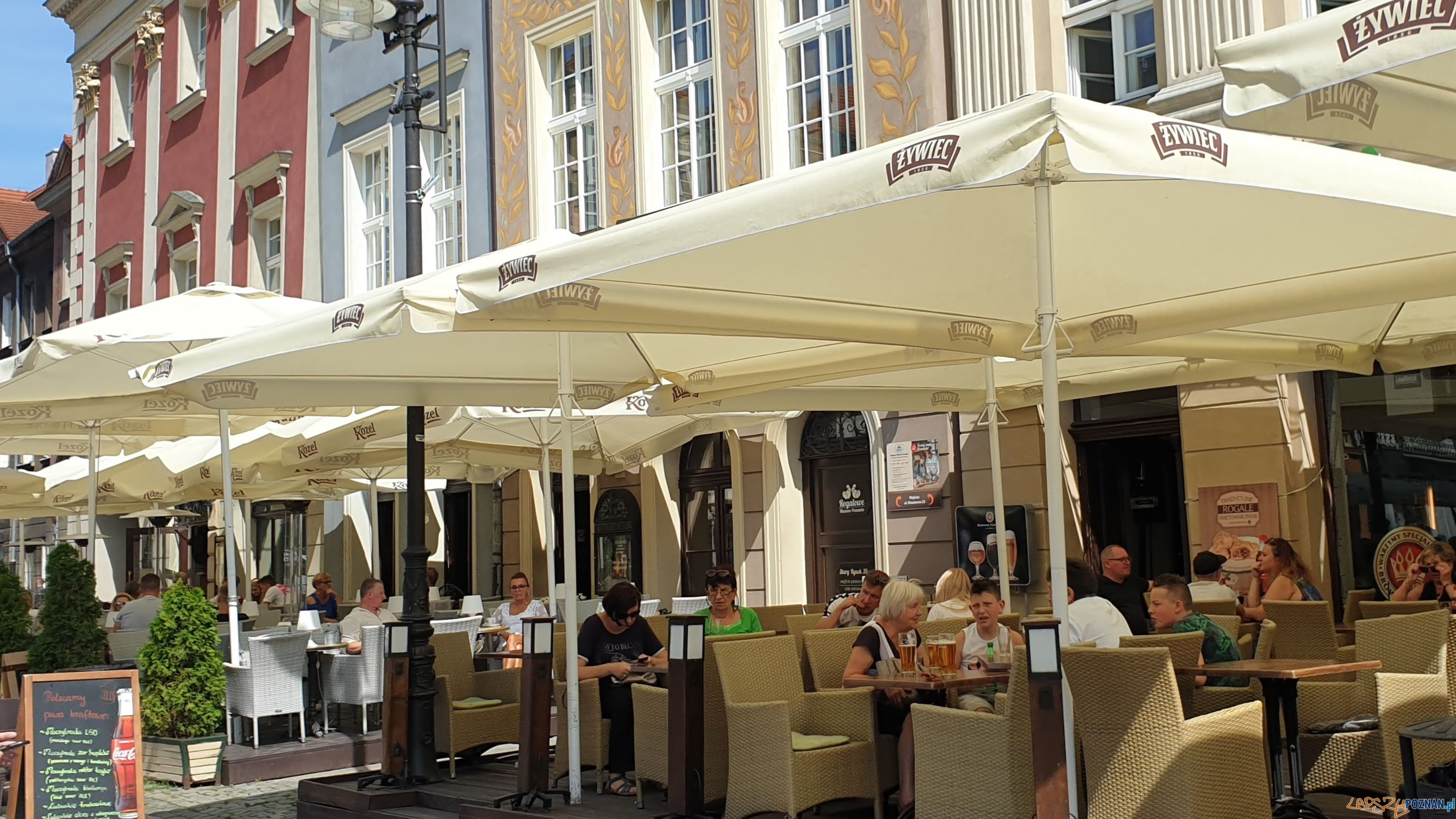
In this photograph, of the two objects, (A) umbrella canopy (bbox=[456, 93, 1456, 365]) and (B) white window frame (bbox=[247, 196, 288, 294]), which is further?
(B) white window frame (bbox=[247, 196, 288, 294])

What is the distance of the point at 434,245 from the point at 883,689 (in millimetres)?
17183

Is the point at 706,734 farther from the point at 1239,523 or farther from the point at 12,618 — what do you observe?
the point at 12,618

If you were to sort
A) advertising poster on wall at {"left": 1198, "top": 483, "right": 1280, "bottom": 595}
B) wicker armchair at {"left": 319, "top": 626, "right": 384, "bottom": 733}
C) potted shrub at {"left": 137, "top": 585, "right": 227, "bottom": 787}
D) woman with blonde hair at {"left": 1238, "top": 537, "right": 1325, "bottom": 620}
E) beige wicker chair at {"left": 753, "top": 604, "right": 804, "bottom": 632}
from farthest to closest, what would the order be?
wicker armchair at {"left": 319, "top": 626, "right": 384, "bottom": 733}
advertising poster on wall at {"left": 1198, "top": 483, "right": 1280, "bottom": 595}
potted shrub at {"left": 137, "top": 585, "right": 227, "bottom": 787}
beige wicker chair at {"left": 753, "top": 604, "right": 804, "bottom": 632}
woman with blonde hair at {"left": 1238, "top": 537, "right": 1325, "bottom": 620}

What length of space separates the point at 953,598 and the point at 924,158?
17.6 feet

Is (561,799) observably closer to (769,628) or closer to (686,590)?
(769,628)

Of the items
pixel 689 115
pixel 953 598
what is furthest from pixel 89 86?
pixel 953 598

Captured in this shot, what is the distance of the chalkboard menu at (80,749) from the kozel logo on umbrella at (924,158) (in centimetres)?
548

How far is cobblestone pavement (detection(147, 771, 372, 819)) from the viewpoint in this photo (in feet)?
32.4

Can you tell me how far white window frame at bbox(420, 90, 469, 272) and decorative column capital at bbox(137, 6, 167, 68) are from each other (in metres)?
12.1

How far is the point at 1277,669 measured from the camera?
6.53 metres

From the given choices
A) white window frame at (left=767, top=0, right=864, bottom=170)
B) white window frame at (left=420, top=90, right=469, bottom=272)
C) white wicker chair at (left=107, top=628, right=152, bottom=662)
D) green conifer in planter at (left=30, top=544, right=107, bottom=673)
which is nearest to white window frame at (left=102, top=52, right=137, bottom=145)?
white window frame at (left=420, top=90, right=469, bottom=272)

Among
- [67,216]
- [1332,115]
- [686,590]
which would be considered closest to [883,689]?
[1332,115]

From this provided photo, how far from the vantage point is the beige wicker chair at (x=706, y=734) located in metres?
7.59

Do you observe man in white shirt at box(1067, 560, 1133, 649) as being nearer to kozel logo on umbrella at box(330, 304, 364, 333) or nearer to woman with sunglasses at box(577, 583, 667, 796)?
woman with sunglasses at box(577, 583, 667, 796)
